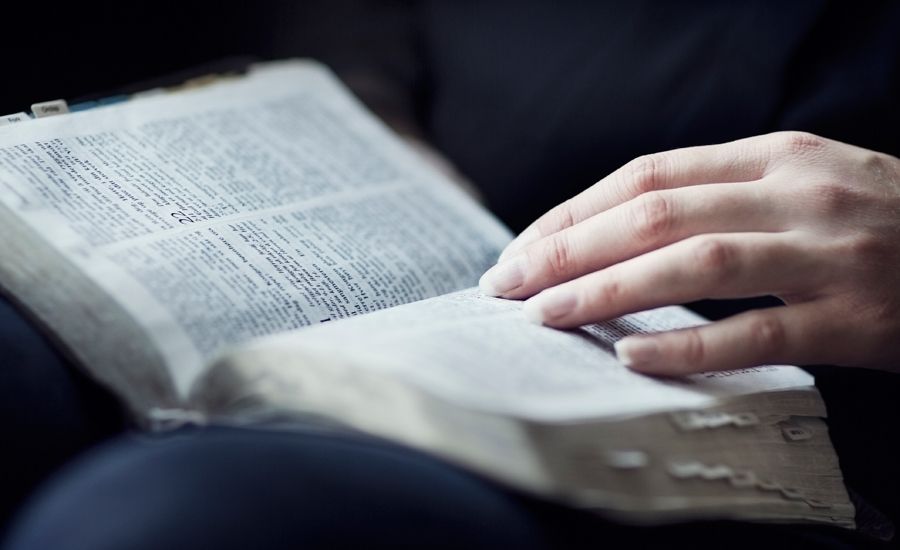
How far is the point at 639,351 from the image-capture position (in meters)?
0.51

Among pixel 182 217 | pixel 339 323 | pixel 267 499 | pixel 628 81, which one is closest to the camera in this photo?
pixel 267 499

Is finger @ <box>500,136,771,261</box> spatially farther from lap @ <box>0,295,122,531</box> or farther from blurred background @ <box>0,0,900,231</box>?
lap @ <box>0,295,122,531</box>

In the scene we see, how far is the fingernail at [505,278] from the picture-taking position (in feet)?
1.94

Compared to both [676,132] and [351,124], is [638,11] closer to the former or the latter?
[676,132]

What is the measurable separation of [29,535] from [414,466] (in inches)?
7.0

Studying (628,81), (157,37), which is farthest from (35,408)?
(157,37)

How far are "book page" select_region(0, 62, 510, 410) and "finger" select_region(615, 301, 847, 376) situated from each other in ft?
0.69

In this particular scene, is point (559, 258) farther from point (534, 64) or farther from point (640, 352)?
point (534, 64)

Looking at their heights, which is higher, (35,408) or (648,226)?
(648,226)

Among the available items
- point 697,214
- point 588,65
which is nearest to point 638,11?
point 588,65

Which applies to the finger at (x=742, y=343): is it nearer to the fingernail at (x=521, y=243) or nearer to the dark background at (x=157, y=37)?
the fingernail at (x=521, y=243)

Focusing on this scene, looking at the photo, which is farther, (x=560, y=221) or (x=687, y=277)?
(x=560, y=221)

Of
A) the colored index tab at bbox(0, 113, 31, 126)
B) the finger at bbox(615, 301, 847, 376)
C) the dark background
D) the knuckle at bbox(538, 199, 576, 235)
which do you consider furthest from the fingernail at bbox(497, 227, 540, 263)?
the dark background

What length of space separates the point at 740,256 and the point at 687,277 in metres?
0.04
